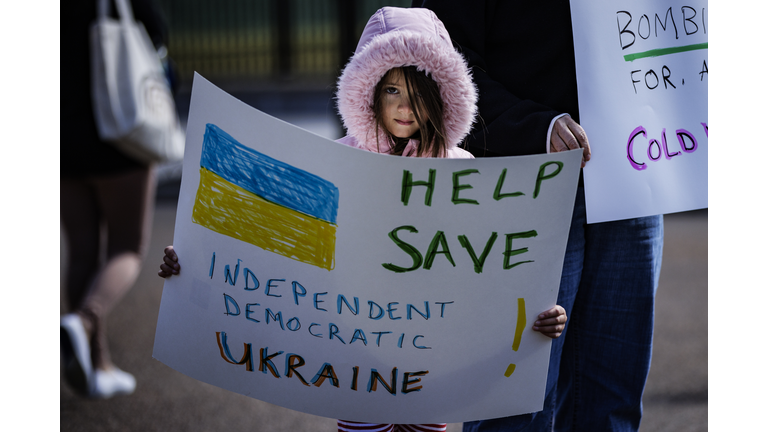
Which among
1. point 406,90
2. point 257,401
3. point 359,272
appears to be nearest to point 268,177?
point 359,272

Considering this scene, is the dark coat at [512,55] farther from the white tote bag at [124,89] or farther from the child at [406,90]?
the white tote bag at [124,89]

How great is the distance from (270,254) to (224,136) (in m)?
0.26

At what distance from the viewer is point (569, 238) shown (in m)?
1.59

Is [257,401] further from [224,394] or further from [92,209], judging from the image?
[92,209]

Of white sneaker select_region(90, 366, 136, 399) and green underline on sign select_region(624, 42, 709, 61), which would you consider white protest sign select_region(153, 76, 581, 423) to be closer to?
green underline on sign select_region(624, 42, 709, 61)

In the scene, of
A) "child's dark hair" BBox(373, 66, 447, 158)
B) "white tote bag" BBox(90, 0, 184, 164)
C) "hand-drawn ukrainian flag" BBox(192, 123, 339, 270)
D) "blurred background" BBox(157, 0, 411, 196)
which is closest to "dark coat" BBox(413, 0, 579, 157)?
"child's dark hair" BBox(373, 66, 447, 158)

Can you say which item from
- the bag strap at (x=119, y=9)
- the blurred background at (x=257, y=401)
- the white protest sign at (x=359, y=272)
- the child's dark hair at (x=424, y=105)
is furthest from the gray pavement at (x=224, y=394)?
the bag strap at (x=119, y=9)

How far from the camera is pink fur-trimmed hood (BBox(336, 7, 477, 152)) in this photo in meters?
1.45

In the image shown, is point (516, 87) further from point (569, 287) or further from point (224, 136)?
point (224, 136)

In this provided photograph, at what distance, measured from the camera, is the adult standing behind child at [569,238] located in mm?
1511

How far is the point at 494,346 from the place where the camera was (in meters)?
1.41

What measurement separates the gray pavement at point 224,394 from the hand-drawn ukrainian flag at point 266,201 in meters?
1.36

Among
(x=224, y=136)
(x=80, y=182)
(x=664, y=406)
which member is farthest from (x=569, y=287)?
(x=80, y=182)

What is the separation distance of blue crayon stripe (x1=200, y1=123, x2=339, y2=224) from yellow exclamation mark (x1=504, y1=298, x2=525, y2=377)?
0.43m
